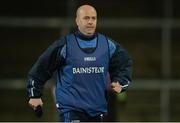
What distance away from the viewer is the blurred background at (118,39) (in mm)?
10219

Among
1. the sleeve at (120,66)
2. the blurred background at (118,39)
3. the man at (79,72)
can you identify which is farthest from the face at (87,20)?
the blurred background at (118,39)

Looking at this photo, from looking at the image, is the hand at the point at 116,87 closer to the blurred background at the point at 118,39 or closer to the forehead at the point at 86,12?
the forehead at the point at 86,12

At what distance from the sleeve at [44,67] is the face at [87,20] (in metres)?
0.17

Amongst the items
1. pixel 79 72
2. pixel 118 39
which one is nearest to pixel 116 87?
pixel 79 72

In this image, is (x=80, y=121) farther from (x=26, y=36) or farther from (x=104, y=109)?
(x=26, y=36)

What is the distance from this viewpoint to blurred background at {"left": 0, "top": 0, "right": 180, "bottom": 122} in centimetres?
1022

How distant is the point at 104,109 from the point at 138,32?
5.59m

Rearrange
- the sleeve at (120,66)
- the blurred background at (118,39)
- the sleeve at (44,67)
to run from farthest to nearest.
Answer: the blurred background at (118,39), the sleeve at (120,66), the sleeve at (44,67)

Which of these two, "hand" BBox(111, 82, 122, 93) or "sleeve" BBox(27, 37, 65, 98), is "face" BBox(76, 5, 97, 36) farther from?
"hand" BBox(111, 82, 122, 93)

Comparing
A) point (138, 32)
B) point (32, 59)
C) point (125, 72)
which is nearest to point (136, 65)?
point (138, 32)

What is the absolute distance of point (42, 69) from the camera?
4.84 m

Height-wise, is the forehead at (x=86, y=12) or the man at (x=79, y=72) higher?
the forehead at (x=86, y=12)

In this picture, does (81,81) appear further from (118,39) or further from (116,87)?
(118,39)

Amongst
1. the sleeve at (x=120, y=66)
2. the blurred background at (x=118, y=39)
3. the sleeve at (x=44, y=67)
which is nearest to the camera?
the sleeve at (x=44, y=67)
